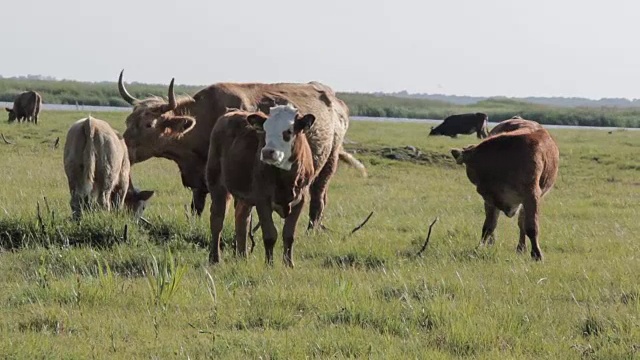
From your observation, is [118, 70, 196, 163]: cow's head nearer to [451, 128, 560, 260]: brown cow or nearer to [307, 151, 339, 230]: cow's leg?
[307, 151, 339, 230]: cow's leg

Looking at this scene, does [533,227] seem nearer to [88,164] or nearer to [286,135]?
[286,135]

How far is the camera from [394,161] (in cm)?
2238

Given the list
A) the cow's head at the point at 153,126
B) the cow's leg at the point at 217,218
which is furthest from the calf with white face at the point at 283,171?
the cow's head at the point at 153,126

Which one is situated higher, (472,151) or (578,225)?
(472,151)

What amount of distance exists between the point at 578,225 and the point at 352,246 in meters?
4.18

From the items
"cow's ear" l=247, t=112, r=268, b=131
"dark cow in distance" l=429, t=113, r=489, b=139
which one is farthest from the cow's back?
"dark cow in distance" l=429, t=113, r=489, b=139

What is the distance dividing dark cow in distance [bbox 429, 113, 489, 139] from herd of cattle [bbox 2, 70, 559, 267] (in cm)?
2359

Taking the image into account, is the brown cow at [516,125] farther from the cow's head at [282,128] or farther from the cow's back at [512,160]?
the cow's head at [282,128]

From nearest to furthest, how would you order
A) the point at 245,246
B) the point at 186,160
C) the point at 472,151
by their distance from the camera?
the point at 245,246, the point at 472,151, the point at 186,160

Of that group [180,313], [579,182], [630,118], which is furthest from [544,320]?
[630,118]

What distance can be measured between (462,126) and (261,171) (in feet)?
98.8

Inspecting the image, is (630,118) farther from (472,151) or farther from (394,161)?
(472,151)

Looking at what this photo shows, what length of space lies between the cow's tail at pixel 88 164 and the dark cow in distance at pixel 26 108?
78.3 ft

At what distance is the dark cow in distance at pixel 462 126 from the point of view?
36.6m
